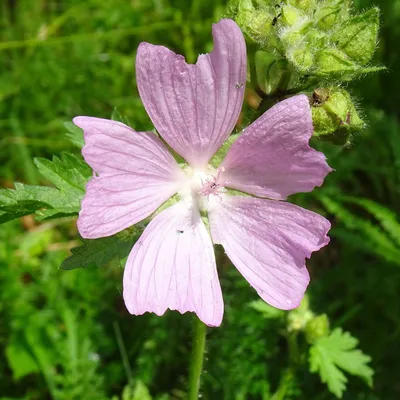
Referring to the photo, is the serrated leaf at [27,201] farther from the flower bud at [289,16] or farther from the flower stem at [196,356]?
the flower bud at [289,16]

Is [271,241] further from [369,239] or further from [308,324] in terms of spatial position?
[369,239]

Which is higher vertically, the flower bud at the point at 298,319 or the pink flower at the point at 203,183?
the pink flower at the point at 203,183

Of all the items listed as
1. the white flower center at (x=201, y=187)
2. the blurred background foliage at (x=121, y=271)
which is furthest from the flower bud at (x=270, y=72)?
the blurred background foliage at (x=121, y=271)

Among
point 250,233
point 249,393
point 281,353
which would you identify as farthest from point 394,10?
point 250,233

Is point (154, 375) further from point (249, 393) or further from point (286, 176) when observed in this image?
point (286, 176)

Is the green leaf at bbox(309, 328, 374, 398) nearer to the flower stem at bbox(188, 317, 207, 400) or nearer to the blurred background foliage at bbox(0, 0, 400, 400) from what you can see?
the blurred background foliage at bbox(0, 0, 400, 400)

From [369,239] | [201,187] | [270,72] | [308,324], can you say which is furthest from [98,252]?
[369,239]
